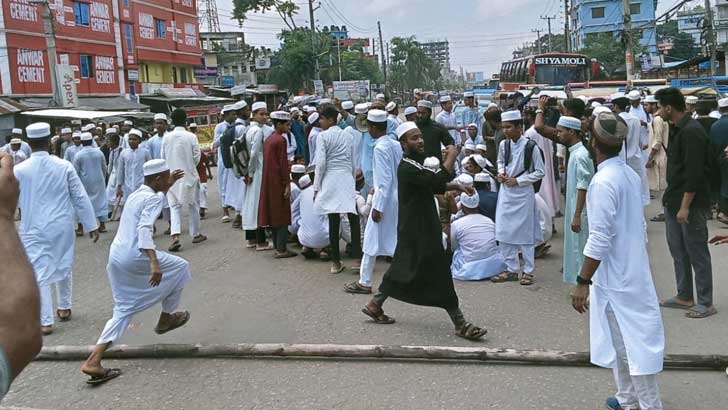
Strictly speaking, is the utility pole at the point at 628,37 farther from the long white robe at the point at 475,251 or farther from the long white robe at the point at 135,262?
the long white robe at the point at 135,262

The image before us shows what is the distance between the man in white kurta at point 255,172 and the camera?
930 centimetres

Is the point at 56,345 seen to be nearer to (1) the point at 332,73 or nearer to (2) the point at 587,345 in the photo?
(2) the point at 587,345

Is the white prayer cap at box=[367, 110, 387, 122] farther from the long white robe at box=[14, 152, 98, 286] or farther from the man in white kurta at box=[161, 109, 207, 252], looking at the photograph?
the man in white kurta at box=[161, 109, 207, 252]

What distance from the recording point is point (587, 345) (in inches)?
206

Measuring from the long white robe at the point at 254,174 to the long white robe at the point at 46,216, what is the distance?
3013 mm

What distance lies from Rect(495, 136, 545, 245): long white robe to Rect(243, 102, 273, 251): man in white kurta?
133 inches

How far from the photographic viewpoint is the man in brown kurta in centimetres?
889

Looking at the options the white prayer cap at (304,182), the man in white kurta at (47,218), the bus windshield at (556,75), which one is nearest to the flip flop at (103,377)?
the man in white kurta at (47,218)

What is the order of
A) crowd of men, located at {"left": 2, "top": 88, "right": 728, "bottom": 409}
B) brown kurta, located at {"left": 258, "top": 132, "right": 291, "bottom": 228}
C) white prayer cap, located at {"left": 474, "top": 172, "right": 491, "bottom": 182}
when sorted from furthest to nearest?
1. brown kurta, located at {"left": 258, "top": 132, "right": 291, "bottom": 228}
2. white prayer cap, located at {"left": 474, "top": 172, "right": 491, "bottom": 182}
3. crowd of men, located at {"left": 2, "top": 88, "right": 728, "bottom": 409}

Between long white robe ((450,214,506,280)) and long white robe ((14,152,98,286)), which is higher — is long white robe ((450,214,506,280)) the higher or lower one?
the lower one

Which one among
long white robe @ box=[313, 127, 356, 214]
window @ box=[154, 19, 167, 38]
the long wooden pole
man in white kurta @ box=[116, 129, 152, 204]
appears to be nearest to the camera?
the long wooden pole

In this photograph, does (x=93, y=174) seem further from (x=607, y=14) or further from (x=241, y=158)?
(x=607, y=14)

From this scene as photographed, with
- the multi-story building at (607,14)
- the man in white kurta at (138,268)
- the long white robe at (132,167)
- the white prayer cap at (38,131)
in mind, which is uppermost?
the multi-story building at (607,14)

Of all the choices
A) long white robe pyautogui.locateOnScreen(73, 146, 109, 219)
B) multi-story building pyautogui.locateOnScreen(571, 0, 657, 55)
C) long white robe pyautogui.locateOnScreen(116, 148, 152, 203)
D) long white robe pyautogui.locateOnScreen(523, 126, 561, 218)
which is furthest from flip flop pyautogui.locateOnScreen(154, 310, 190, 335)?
multi-story building pyautogui.locateOnScreen(571, 0, 657, 55)
